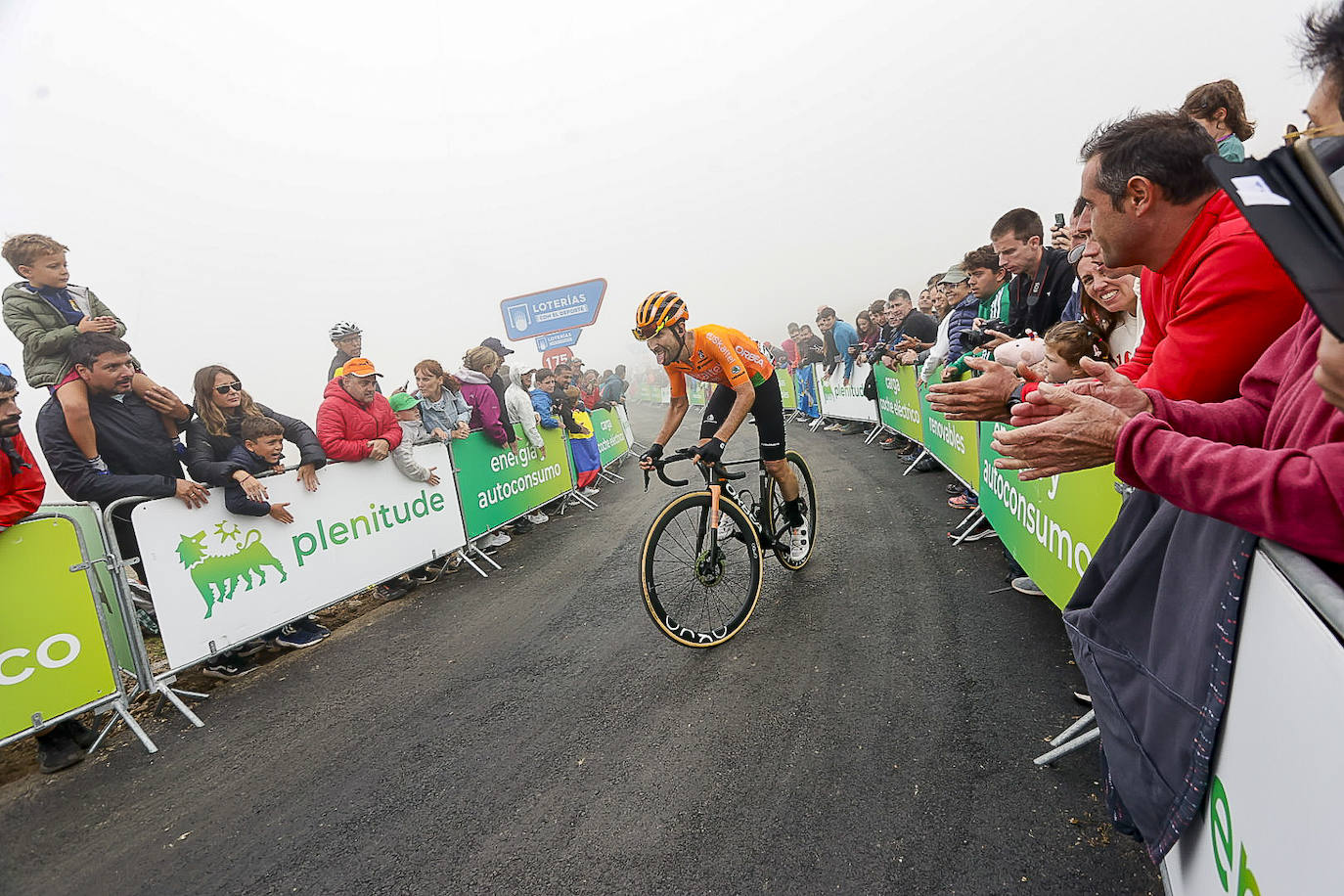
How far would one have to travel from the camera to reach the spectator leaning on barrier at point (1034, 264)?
4.54m

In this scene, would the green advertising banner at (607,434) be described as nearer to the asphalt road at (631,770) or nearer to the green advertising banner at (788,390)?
the green advertising banner at (788,390)

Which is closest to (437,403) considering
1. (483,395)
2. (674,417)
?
(483,395)

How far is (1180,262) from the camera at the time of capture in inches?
78.1

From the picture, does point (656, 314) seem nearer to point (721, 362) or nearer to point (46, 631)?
point (721, 362)

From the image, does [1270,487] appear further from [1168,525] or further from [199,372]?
[199,372]

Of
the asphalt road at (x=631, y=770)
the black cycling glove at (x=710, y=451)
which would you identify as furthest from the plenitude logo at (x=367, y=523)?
the black cycling glove at (x=710, y=451)

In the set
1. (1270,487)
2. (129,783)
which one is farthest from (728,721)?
(129,783)

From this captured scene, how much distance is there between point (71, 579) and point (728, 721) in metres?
3.91

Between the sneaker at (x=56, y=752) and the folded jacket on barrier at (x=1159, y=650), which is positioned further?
the sneaker at (x=56, y=752)

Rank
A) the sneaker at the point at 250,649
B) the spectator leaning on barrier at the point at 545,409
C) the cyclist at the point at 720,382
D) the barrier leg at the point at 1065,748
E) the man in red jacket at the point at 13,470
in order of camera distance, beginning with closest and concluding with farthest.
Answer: the barrier leg at the point at 1065,748 → the man in red jacket at the point at 13,470 → the cyclist at the point at 720,382 → the sneaker at the point at 250,649 → the spectator leaning on barrier at the point at 545,409

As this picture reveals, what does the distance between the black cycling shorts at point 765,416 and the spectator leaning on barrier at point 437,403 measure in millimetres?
3318

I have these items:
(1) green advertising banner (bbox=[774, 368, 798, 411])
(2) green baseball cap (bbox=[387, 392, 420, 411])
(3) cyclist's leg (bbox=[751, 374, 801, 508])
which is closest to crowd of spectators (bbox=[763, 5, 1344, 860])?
(3) cyclist's leg (bbox=[751, 374, 801, 508])

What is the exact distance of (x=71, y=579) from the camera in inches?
146

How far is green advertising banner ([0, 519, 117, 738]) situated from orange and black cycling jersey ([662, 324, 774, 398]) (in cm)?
382
